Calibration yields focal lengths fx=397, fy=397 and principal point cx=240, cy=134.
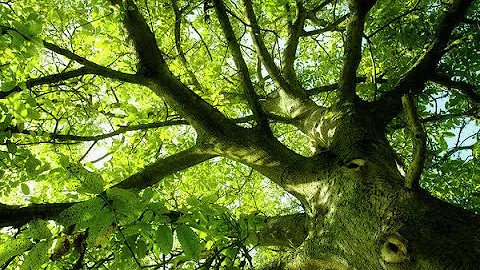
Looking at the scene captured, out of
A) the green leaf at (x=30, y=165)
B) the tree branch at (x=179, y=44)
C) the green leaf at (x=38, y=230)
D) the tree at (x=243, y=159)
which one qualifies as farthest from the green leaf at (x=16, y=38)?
the tree branch at (x=179, y=44)

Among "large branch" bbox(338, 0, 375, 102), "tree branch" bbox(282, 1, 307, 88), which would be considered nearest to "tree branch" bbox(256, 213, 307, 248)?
"large branch" bbox(338, 0, 375, 102)

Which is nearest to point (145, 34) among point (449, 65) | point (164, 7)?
point (164, 7)

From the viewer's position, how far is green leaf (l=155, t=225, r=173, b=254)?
1322mm

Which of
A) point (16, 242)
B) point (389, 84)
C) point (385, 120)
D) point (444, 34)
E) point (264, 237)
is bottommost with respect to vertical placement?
point (16, 242)

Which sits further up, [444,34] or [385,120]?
[444,34]

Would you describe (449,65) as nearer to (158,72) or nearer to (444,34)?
(444,34)

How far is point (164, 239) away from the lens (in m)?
1.34

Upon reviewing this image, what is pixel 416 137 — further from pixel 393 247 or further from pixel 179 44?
pixel 179 44

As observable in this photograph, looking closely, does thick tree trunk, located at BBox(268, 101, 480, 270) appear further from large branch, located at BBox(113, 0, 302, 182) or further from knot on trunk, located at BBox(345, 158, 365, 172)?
large branch, located at BBox(113, 0, 302, 182)

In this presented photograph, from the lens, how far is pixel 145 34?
13.7 ft

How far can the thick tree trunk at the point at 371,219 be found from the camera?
192 centimetres

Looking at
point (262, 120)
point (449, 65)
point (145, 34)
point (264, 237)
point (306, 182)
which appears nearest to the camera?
point (306, 182)

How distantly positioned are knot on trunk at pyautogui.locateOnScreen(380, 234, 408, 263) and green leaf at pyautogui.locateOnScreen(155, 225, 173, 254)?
1192 millimetres

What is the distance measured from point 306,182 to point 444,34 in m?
2.09
